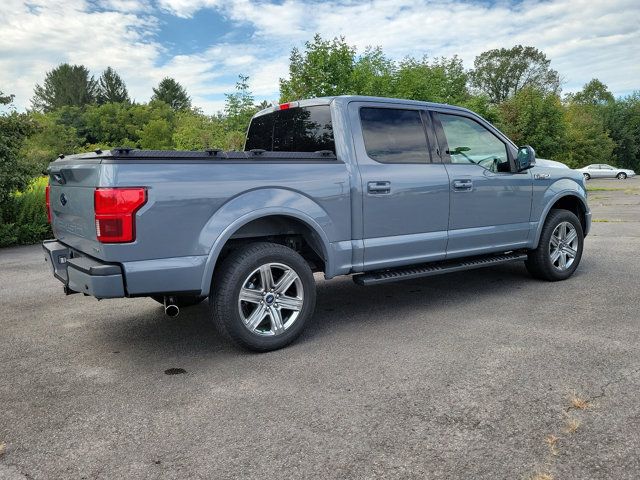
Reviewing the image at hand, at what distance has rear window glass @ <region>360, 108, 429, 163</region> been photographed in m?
4.72

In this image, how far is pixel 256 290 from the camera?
4039mm

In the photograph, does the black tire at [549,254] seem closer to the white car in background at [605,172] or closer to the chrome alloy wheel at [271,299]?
the chrome alloy wheel at [271,299]

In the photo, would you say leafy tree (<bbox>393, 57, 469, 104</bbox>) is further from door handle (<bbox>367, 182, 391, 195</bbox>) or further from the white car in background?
the white car in background

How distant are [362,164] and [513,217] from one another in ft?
6.76

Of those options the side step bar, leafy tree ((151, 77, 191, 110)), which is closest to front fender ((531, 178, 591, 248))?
the side step bar

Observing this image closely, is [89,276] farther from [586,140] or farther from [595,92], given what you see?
[595,92]

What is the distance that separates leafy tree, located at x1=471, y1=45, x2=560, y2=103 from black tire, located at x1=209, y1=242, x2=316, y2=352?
71.8 m

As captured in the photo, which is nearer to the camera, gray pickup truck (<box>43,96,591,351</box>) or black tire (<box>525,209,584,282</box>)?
gray pickup truck (<box>43,96,591,351</box>)

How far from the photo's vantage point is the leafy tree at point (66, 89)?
92.4 meters

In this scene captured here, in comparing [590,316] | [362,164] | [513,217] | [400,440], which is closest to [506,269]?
[513,217]

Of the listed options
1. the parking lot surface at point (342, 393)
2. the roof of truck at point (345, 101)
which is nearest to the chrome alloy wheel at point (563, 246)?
the parking lot surface at point (342, 393)

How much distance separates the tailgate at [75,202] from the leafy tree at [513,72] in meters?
72.1

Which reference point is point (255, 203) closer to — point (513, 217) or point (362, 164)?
point (362, 164)

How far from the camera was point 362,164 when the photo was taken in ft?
15.0
